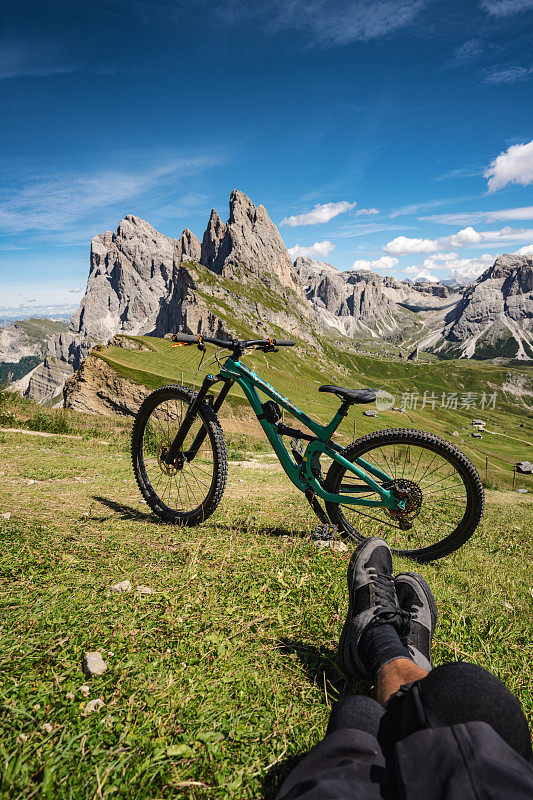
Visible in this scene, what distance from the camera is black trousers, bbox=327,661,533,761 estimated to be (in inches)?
65.0

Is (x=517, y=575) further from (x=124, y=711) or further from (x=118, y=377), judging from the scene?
(x=118, y=377)

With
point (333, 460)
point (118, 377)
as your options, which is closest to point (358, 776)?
point (333, 460)

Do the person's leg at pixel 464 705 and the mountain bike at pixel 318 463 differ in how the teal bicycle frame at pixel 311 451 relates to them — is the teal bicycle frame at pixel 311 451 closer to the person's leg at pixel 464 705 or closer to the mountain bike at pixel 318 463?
the mountain bike at pixel 318 463

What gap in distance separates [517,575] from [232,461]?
1125cm

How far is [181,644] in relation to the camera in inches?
114

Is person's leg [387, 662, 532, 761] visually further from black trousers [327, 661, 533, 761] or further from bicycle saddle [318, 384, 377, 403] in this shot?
bicycle saddle [318, 384, 377, 403]

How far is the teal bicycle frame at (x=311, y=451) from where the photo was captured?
543 cm

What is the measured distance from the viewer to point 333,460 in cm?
561

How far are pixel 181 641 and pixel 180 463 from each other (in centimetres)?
361

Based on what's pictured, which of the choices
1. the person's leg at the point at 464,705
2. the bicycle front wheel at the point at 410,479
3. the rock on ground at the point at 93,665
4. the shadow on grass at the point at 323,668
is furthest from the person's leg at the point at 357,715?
the bicycle front wheel at the point at 410,479

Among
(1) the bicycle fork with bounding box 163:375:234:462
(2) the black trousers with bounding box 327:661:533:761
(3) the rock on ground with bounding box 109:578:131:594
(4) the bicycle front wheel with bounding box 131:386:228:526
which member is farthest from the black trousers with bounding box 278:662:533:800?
(1) the bicycle fork with bounding box 163:375:234:462

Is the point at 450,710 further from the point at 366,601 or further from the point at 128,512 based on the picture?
the point at 128,512

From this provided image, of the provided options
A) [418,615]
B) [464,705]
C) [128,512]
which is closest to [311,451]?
[418,615]

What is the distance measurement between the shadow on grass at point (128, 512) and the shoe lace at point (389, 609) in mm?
3763
